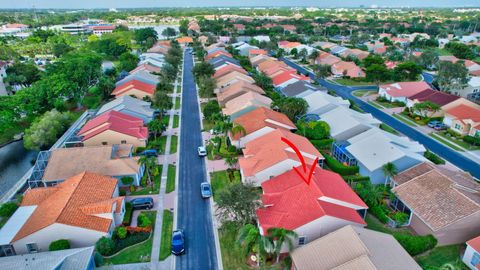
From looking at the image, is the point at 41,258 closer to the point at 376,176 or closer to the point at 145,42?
the point at 376,176

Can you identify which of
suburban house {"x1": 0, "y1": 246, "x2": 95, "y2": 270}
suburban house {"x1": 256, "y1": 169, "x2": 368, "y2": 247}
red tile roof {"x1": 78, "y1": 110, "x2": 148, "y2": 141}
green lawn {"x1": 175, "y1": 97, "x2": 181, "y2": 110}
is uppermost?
red tile roof {"x1": 78, "y1": 110, "x2": 148, "y2": 141}

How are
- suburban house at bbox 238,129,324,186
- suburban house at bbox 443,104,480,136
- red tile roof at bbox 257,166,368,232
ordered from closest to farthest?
red tile roof at bbox 257,166,368,232 → suburban house at bbox 238,129,324,186 → suburban house at bbox 443,104,480,136

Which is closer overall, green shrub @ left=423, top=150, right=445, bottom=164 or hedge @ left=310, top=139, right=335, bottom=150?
green shrub @ left=423, top=150, right=445, bottom=164

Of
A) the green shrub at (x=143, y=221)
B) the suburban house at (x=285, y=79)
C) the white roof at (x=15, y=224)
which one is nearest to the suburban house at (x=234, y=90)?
the suburban house at (x=285, y=79)

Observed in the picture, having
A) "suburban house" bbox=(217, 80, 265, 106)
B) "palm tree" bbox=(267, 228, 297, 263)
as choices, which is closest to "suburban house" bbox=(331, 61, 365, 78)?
"suburban house" bbox=(217, 80, 265, 106)

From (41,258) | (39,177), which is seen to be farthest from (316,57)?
(41,258)

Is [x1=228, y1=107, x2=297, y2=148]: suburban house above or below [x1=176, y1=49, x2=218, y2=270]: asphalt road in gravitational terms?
above

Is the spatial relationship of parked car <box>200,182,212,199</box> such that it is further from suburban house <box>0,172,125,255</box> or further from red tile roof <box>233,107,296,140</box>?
red tile roof <box>233,107,296,140</box>
